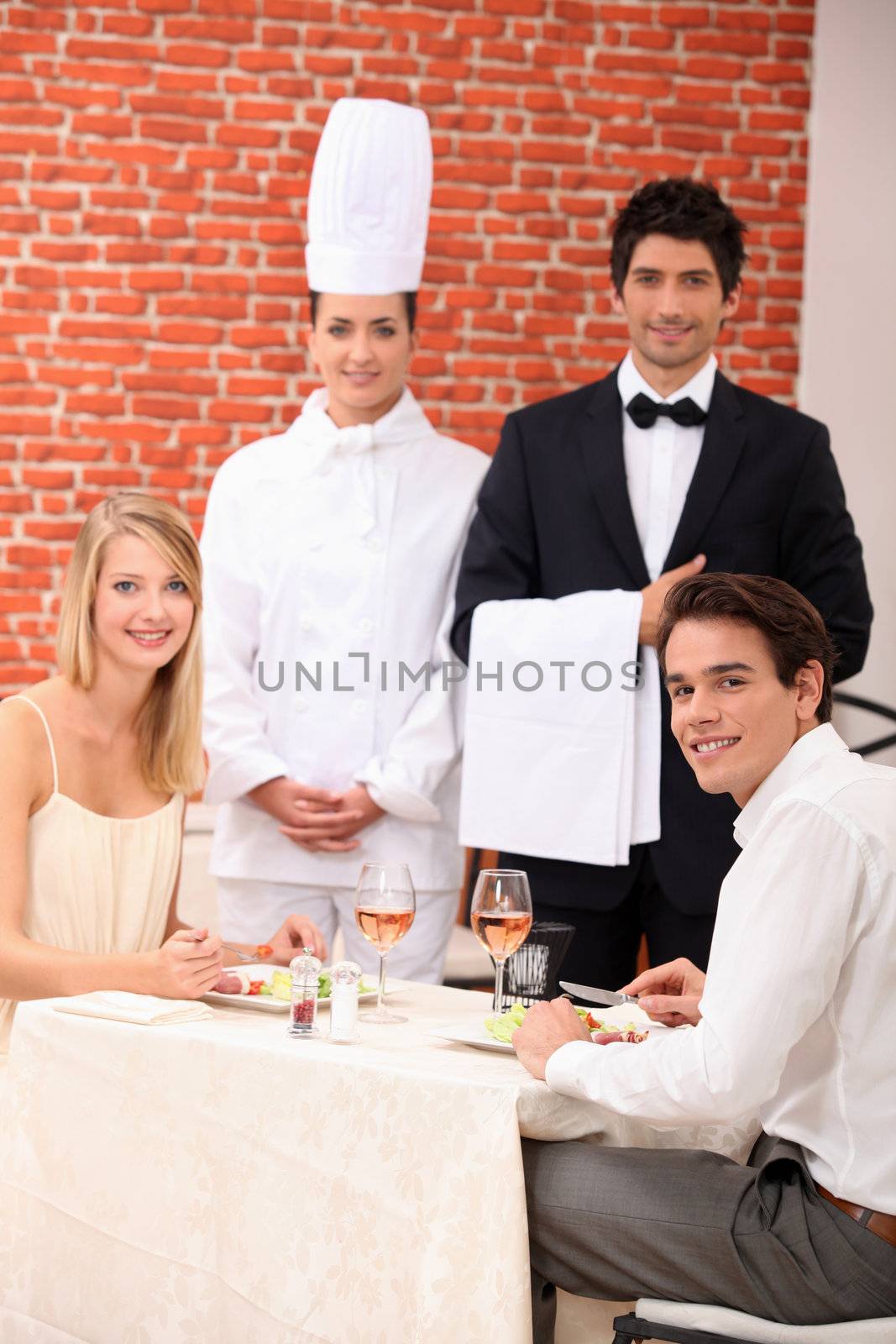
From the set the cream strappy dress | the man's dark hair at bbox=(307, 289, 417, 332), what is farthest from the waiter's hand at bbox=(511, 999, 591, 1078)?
the man's dark hair at bbox=(307, 289, 417, 332)

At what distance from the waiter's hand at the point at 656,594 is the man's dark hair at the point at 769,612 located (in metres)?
0.77

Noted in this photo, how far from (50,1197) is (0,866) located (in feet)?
1.52

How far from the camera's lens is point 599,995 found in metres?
1.71

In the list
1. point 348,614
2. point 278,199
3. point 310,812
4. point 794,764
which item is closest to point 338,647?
point 348,614

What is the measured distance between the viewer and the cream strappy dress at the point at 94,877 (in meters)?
2.00

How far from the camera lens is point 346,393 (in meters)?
2.72

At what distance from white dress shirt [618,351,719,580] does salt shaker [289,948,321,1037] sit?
1131 millimetres

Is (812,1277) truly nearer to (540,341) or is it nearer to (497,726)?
(497,726)

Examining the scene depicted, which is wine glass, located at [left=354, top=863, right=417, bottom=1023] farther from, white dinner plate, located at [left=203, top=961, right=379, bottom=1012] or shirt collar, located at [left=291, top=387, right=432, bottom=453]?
shirt collar, located at [left=291, top=387, right=432, bottom=453]

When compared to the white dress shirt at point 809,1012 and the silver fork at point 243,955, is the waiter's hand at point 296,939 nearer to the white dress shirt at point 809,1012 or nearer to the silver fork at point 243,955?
the silver fork at point 243,955

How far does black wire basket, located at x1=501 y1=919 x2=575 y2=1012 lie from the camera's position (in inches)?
67.4

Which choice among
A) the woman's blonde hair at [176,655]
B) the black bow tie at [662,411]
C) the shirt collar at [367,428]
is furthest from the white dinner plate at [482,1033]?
the shirt collar at [367,428]

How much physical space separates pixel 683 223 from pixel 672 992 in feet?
4.43

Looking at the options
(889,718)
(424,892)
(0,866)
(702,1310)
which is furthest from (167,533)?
(889,718)
